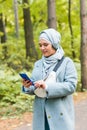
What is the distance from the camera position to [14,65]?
16531 mm

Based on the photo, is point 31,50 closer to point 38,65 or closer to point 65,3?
point 65,3

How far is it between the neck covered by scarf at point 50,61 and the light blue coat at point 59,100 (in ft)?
0.17

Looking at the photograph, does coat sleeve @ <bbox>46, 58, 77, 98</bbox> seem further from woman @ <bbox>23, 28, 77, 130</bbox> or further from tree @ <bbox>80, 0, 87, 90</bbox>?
tree @ <bbox>80, 0, 87, 90</bbox>

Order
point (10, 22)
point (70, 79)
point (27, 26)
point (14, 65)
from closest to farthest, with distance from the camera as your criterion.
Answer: point (70, 79), point (14, 65), point (27, 26), point (10, 22)

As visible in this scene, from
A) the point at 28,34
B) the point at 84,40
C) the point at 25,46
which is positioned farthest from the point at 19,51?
the point at 84,40

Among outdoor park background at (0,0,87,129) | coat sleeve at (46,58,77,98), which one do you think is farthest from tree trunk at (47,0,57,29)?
coat sleeve at (46,58,77,98)

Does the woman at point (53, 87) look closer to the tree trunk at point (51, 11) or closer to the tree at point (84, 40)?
the tree trunk at point (51, 11)

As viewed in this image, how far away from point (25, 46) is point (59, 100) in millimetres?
15106

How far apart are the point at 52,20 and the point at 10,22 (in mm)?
17754

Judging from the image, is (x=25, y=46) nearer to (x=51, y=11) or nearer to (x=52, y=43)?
(x=51, y=11)

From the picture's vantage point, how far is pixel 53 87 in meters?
3.62

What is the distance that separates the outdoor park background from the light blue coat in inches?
167

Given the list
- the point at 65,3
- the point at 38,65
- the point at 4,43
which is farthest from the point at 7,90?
the point at 65,3

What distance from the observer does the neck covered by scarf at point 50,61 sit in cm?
371
